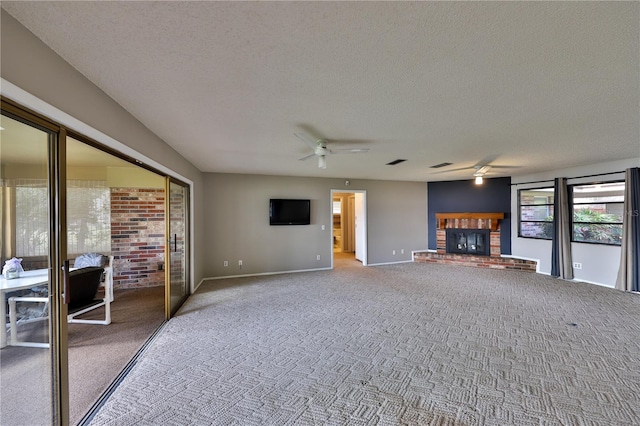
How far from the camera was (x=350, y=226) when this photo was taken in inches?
381

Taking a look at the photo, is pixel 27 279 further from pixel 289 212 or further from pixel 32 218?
pixel 289 212

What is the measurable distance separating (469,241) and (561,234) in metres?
1.97

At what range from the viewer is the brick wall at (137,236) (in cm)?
496

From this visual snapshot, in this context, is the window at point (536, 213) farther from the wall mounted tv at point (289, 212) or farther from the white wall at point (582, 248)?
the wall mounted tv at point (289, 212)

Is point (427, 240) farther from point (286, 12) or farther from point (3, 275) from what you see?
Answer: point (3, 275)

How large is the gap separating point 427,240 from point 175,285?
263 inches

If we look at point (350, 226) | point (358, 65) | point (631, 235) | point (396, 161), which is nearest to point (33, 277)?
point (358, 65)

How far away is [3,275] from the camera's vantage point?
1426 millimetres

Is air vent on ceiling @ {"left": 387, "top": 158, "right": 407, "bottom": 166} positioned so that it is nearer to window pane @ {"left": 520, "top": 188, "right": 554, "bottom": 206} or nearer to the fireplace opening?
the fireplace opening

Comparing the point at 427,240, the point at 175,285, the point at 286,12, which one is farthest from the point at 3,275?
the point at 427,240

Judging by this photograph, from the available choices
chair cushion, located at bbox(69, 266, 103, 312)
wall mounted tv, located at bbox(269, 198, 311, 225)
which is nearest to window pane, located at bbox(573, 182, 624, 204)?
wall mounted tv, located at bbox(269, 198, 311, 225)

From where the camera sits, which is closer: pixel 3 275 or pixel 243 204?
pixel 3 275

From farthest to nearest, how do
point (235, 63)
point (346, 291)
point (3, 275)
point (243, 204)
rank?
point (243, 204) < point (346, 291) < point (235, 63) < point (3, 275)

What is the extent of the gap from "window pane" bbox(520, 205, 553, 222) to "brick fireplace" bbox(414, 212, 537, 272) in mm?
465
